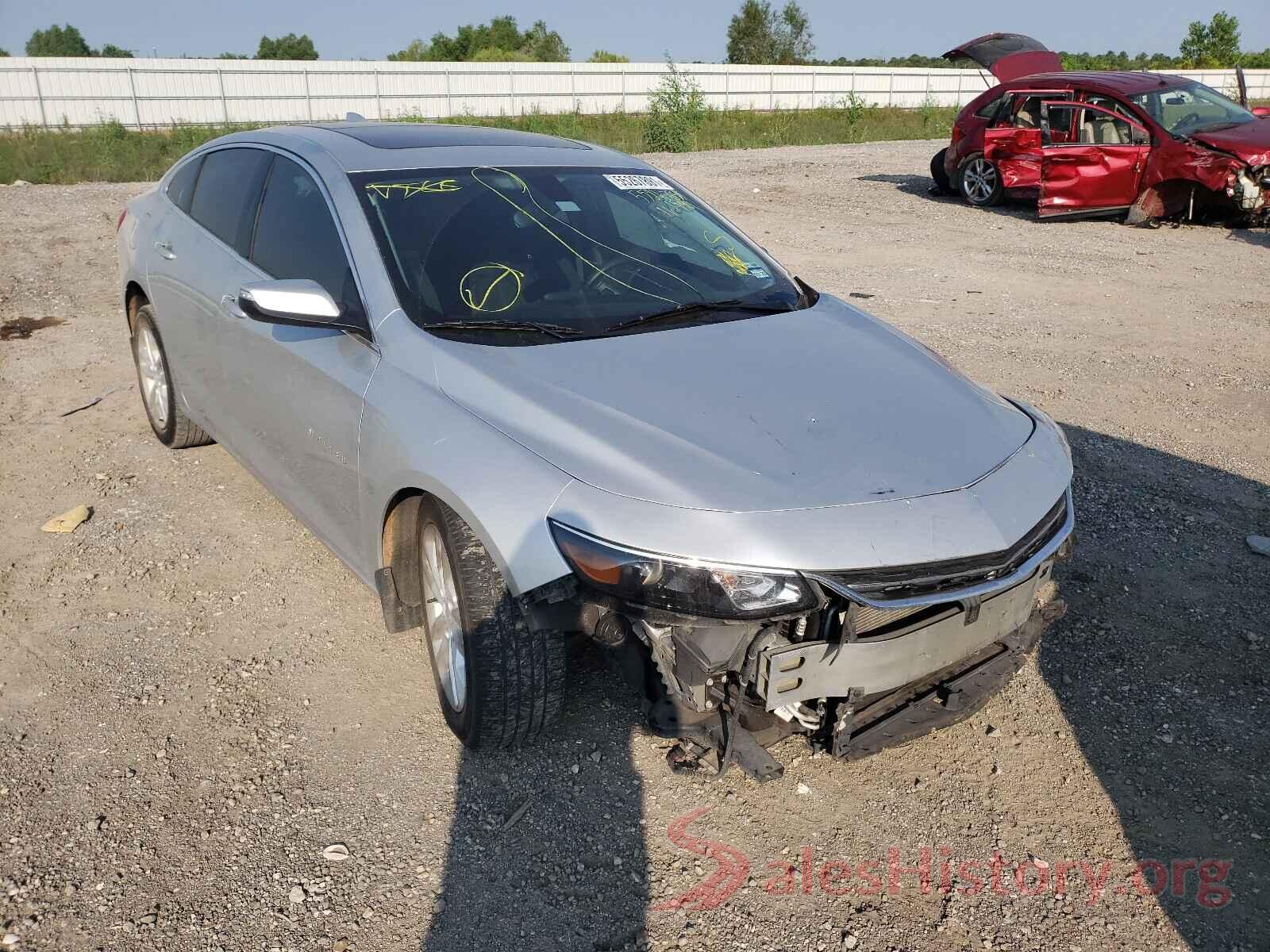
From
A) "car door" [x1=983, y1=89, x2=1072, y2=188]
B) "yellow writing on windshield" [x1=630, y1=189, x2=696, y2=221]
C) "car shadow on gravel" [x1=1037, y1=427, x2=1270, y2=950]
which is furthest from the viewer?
"car door" [x1=983, y1=89, x2=1072, y2=188]

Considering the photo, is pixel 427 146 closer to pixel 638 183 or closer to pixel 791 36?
pixel 638 183

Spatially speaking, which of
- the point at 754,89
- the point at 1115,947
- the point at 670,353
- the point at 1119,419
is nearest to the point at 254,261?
the point at 670,353

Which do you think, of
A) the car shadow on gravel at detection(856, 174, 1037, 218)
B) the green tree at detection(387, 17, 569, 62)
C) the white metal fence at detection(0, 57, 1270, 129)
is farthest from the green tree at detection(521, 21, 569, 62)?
the car shadow on gravel at detection(856, 174, 1037, 218)

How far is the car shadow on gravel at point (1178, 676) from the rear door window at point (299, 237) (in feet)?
9.06

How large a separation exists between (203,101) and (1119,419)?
3320 cm

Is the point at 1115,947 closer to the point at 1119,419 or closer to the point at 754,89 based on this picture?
the point at 1119,419

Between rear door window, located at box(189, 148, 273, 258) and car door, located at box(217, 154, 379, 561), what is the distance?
106 millimetres

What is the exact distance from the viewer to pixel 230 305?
4055mm

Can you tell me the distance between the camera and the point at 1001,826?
296 centimetres

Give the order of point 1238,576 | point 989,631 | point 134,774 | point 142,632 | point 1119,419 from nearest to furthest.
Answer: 1. point 989,631
2. point 134,774
3. point 142,632
4. point 1238,576
5. point 1119,419

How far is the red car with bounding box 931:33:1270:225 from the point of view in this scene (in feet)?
38.2

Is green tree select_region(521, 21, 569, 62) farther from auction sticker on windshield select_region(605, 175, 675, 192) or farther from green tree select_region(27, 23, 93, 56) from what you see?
auction sticker on windshield select_region(605, 175, 675, 192)

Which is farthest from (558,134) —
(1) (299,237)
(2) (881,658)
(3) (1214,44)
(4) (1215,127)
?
(3) (1214,44)

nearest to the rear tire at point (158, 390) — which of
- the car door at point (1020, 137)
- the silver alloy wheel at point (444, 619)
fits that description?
the silver alloy wheel at point (444, 619)
